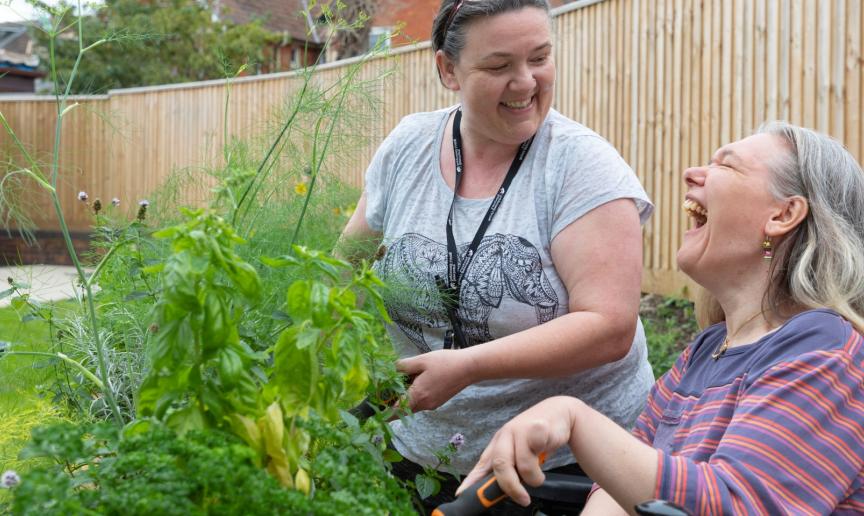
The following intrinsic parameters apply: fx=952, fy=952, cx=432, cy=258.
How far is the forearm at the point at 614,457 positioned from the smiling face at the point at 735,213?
1.72ft

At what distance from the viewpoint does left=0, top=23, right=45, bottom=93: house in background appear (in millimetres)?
20531

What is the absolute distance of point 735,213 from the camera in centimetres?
185

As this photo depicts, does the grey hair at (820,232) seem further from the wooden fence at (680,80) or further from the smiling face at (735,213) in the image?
the wooden fence at (680,80)

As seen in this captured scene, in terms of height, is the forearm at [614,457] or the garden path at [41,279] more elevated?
the garden path at [41,279]

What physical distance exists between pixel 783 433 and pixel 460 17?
1231 millimetres

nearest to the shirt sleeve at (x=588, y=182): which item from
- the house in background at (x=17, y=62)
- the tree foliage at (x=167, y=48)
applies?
the house in background at (x=17, y=62)

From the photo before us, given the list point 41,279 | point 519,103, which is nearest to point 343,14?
point 41,279

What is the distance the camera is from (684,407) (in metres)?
1.86

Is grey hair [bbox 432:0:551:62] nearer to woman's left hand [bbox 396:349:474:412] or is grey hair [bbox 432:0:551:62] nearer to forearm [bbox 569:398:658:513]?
woman's left hand [bbox 396:349:474:412]

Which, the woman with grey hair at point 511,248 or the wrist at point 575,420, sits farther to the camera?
the woman with grey hair at point 511,248

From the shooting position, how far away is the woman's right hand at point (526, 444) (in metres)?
1.44

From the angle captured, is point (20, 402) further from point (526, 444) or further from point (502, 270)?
point (526, 444)

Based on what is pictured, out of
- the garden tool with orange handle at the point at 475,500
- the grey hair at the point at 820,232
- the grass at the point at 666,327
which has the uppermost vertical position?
the grey hair at the point at 820,232

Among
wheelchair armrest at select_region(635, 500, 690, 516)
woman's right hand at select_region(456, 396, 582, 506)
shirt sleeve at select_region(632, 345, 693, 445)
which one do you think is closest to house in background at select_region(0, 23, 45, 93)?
shirt sleeve at select_region(632, 345, 693, 445)
